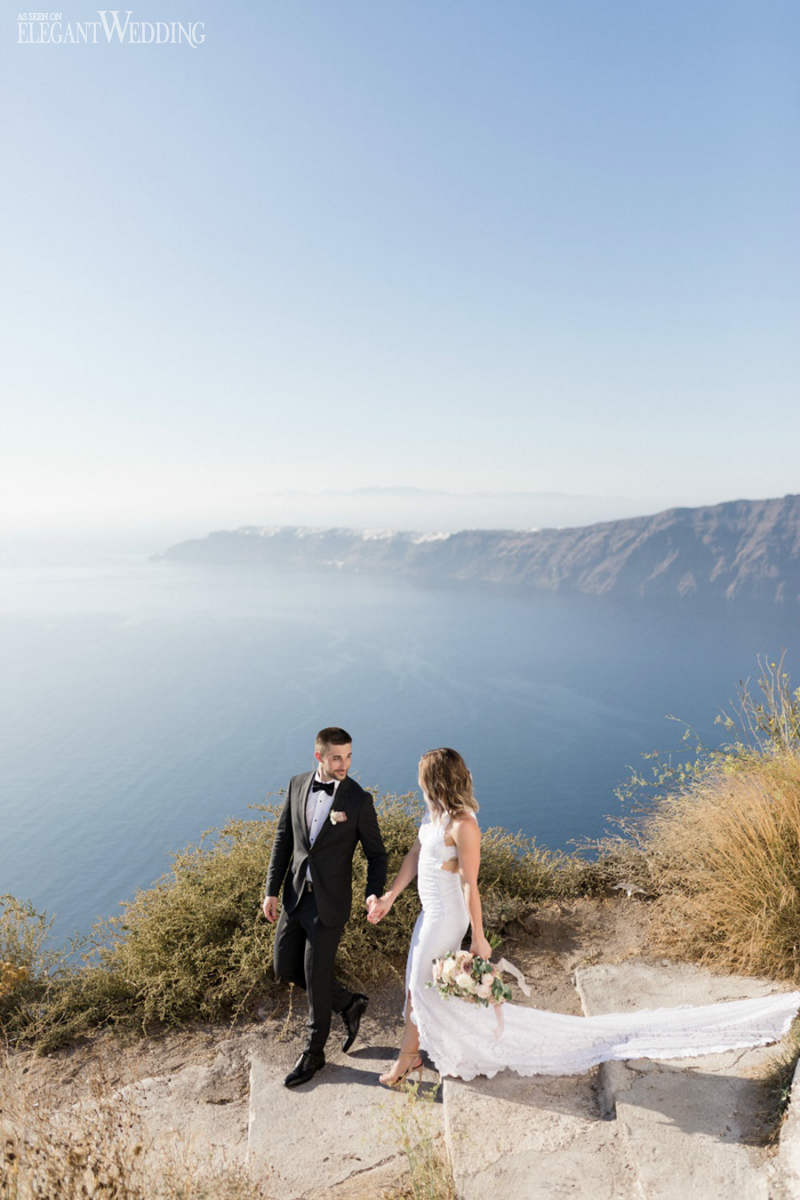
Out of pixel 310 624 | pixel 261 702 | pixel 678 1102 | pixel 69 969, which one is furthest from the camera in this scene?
pixel 310 624

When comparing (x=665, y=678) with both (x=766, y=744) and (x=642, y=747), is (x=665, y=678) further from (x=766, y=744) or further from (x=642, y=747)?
(x=766, y=744)

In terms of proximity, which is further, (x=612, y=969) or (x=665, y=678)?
(x=665, y=678)

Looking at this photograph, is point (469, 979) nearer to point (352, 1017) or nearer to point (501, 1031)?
point (501, 1031)

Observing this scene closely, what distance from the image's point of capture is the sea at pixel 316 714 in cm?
7331

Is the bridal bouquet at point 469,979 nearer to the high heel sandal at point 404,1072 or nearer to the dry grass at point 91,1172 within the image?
the high heel sandal at point 404,1072

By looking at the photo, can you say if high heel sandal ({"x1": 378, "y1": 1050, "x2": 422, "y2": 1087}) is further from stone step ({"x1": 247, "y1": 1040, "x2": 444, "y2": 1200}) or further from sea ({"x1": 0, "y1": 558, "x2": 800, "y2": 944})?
sea ({"x1": 0, "y1": 558, "x2": 800, "y2": 944})

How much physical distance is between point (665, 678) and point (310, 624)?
287 feet

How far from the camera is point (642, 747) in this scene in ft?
291

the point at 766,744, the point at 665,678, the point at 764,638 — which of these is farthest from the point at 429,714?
the point at 766,744

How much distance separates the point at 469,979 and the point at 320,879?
95 cm

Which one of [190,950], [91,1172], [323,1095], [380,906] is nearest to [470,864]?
[380,906]

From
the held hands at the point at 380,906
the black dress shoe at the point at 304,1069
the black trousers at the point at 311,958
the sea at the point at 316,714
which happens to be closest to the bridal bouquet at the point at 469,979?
the held hands at the point at 380,906

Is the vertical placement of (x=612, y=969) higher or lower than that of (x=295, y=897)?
lower

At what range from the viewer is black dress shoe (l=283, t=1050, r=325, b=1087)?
3820 millimetres
